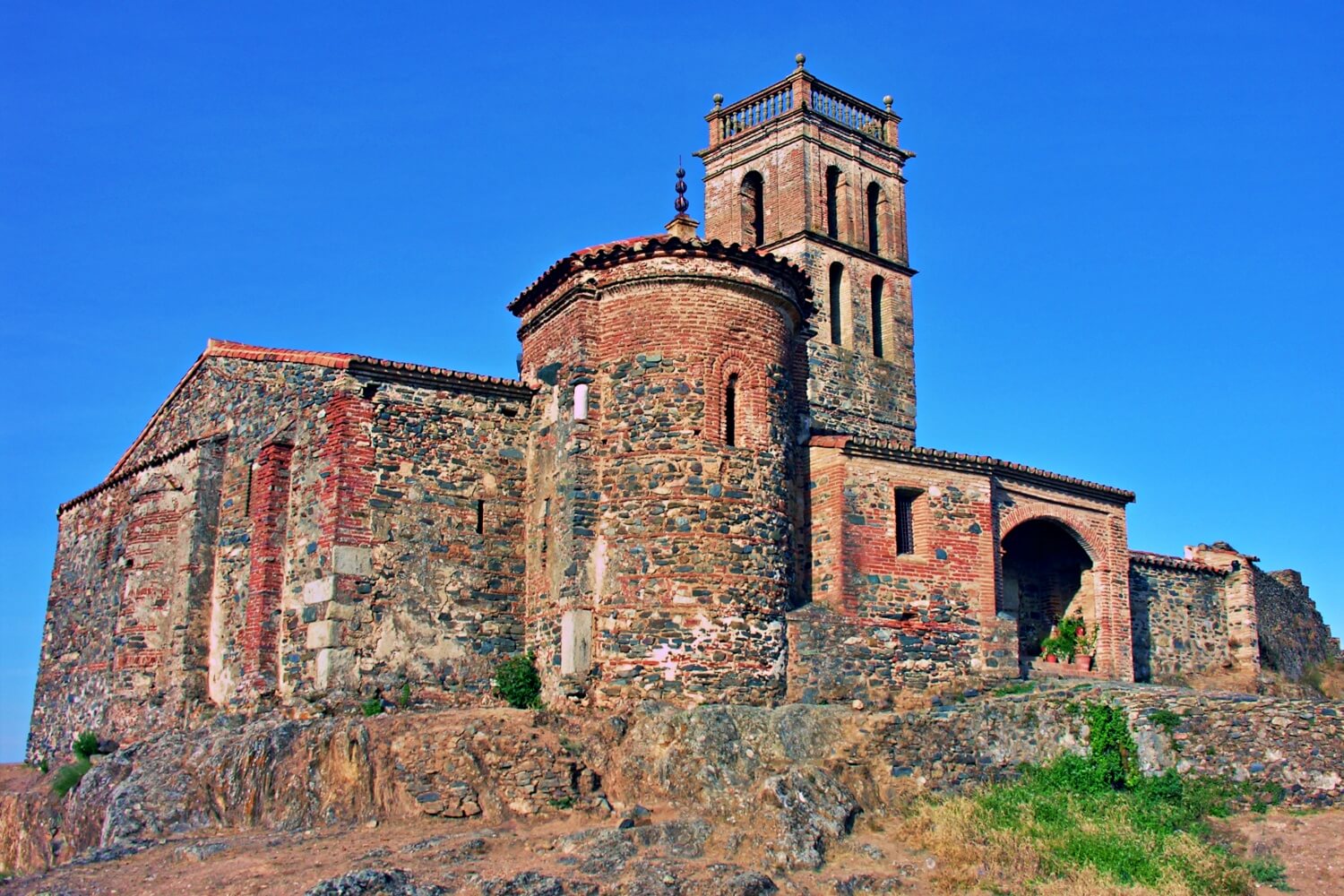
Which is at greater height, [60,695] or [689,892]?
[60,695]

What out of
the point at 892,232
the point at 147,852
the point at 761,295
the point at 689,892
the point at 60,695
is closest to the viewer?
the point at 689,892

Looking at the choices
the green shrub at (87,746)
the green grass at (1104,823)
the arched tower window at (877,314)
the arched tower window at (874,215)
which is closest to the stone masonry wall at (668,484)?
the green grass at (1104,823)

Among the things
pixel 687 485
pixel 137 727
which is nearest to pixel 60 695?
pixel 137 727

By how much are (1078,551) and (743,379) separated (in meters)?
9.74

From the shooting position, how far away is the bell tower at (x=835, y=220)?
29969mm

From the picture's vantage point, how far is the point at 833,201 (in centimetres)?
3180

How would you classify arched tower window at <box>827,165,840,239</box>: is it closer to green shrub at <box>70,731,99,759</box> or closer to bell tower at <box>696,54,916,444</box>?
bell tower at <box>696,54,916,444</box>

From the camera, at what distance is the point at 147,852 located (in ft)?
53.1

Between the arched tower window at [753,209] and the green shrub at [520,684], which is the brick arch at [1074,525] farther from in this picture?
the arched tower window at [753,209]

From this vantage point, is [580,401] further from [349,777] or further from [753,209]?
[753,209]

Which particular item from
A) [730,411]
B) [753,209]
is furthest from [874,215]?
[730,411]

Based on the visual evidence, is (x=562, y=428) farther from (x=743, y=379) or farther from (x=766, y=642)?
(x=766, y=642)

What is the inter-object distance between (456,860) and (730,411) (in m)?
7.95

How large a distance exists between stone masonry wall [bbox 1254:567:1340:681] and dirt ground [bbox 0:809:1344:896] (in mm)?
15237
